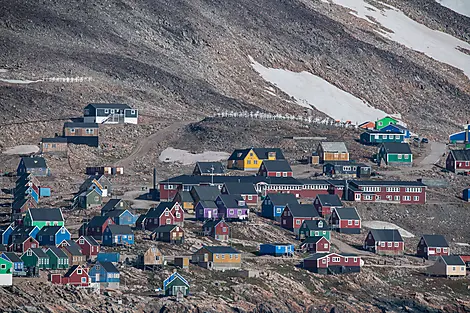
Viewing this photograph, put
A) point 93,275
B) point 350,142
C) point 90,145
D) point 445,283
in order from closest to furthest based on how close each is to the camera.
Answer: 1. point 93,275
2. point 445,283
3. point 90,145
4. point 350,142

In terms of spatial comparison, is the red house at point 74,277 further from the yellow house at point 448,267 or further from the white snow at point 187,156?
the white snow at point 187,156

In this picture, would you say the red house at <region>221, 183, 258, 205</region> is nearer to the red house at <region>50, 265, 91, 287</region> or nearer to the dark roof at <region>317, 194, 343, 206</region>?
the dark roof at <region>317, 194, 343, 206</region>

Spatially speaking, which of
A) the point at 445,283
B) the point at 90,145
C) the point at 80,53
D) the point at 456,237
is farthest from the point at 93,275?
the point at 80,53

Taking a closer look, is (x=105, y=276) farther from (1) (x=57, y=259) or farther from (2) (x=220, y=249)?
(2) (x=220, y=249)

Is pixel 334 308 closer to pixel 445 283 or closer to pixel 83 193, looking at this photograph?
pixel 445 283

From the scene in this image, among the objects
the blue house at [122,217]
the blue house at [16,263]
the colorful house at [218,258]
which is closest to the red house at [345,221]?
the blue house at [122,217]
